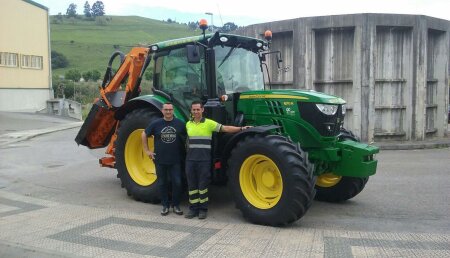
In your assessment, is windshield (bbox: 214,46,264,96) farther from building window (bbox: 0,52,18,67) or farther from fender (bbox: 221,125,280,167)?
building window (bbox: 0,52,18,67)

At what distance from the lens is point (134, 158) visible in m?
8.05

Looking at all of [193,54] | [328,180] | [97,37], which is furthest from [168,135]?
[97,37]

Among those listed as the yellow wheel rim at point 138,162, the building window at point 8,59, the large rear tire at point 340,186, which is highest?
the building window at point 8,59

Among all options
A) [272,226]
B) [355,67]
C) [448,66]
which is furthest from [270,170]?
[448,66]

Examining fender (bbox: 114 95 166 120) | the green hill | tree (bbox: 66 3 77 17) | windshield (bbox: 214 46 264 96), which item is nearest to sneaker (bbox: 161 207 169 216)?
fender (bbox: 114 95 166 120)

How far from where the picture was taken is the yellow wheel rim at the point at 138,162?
7914 millimetres

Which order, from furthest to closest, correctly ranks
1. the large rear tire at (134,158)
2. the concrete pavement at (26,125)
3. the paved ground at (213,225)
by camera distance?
the concrete pavement at (26,125) < the large rear tire at (134,158) < the paved ground at (213,225)

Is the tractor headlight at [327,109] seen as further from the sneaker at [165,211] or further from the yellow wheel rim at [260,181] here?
the sneaker at [165,211]

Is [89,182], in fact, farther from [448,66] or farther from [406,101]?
[448,66]

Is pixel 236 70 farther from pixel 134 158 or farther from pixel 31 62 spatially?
pixel 31 62

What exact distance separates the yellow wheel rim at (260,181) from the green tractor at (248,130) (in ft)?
0.04

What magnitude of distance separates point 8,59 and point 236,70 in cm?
2741

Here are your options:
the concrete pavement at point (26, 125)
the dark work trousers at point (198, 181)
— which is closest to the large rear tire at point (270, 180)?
the dark work trousers at point (198, 181)

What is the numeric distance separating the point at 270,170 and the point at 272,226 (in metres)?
0.73
